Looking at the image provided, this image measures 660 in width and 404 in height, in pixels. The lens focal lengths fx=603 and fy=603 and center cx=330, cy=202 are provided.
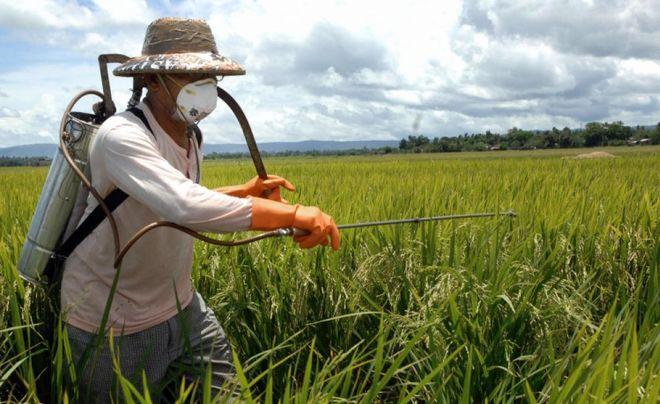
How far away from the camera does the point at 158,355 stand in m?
2.04

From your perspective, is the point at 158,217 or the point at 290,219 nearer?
the point at 290,219

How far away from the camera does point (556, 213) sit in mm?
3279

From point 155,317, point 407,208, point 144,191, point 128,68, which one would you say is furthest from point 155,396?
point 407,208

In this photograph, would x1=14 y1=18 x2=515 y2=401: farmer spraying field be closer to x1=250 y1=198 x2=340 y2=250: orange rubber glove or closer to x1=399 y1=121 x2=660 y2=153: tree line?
x1=250 y1=198 x2=340 y2=250: orange rubber glove

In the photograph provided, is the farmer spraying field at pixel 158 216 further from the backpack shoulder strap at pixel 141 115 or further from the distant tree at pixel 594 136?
the distant tree at pixel 594 136

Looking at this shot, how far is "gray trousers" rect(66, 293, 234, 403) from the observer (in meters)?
1.87

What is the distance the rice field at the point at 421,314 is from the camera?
1.62 meters

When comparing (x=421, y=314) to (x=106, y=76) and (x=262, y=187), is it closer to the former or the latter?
(x=262, y=187)

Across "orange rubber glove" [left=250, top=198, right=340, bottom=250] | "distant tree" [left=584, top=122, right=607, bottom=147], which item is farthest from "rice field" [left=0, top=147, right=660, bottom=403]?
"distant tree" [left=584, top=122, right=607, bottom=147]

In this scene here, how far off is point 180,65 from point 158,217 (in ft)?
1.63

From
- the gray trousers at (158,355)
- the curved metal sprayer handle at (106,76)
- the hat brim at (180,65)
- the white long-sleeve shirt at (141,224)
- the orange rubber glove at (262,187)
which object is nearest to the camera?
the white long-sleeve shirt at (141,224)

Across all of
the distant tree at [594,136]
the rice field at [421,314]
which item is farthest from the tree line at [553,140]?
the rice field at [421,314]

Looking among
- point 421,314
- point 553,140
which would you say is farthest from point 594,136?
point 421,314

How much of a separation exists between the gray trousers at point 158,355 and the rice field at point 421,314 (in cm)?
6
